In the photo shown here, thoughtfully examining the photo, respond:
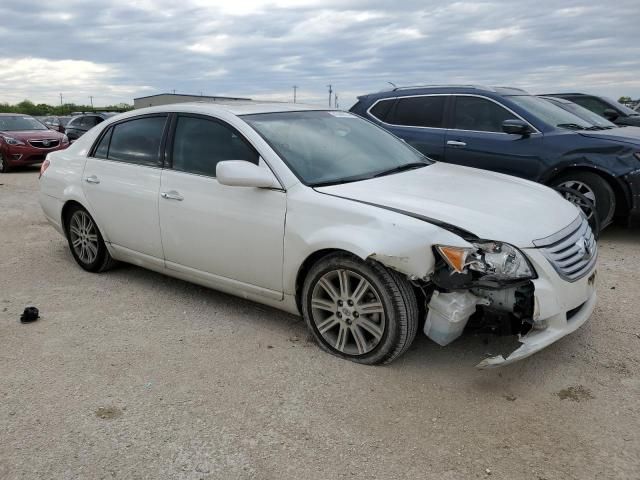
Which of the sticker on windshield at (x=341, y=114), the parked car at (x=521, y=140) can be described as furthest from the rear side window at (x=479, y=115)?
the sticker on windshield at (x=341, y=114)

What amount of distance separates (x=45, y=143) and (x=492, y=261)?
13.9 m

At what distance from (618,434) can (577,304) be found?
30.6 inches

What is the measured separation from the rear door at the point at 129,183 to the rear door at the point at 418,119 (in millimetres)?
3797

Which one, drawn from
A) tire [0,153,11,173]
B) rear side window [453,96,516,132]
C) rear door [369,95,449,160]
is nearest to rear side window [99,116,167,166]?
rear door [369,95,449,160]

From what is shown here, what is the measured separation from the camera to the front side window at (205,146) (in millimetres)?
4016

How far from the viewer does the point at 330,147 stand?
4.12 meters

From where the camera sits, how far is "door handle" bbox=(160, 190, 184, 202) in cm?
425

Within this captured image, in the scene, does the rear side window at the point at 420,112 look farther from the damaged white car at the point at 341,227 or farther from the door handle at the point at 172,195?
the door handle at the point at 172,195

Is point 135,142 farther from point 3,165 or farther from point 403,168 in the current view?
point 3,165

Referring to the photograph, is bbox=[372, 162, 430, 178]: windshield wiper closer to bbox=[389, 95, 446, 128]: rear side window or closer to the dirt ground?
the dirt ground

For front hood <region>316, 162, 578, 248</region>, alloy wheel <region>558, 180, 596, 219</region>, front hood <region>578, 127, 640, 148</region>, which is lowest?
alloy wheel <region>558, 180, 596, 219</region>

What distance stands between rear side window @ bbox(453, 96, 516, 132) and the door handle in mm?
4220

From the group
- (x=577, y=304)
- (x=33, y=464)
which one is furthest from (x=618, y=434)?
(x=33, y=464)

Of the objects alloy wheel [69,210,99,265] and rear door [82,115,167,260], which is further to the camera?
alloy wheel [69,210,99,265]
